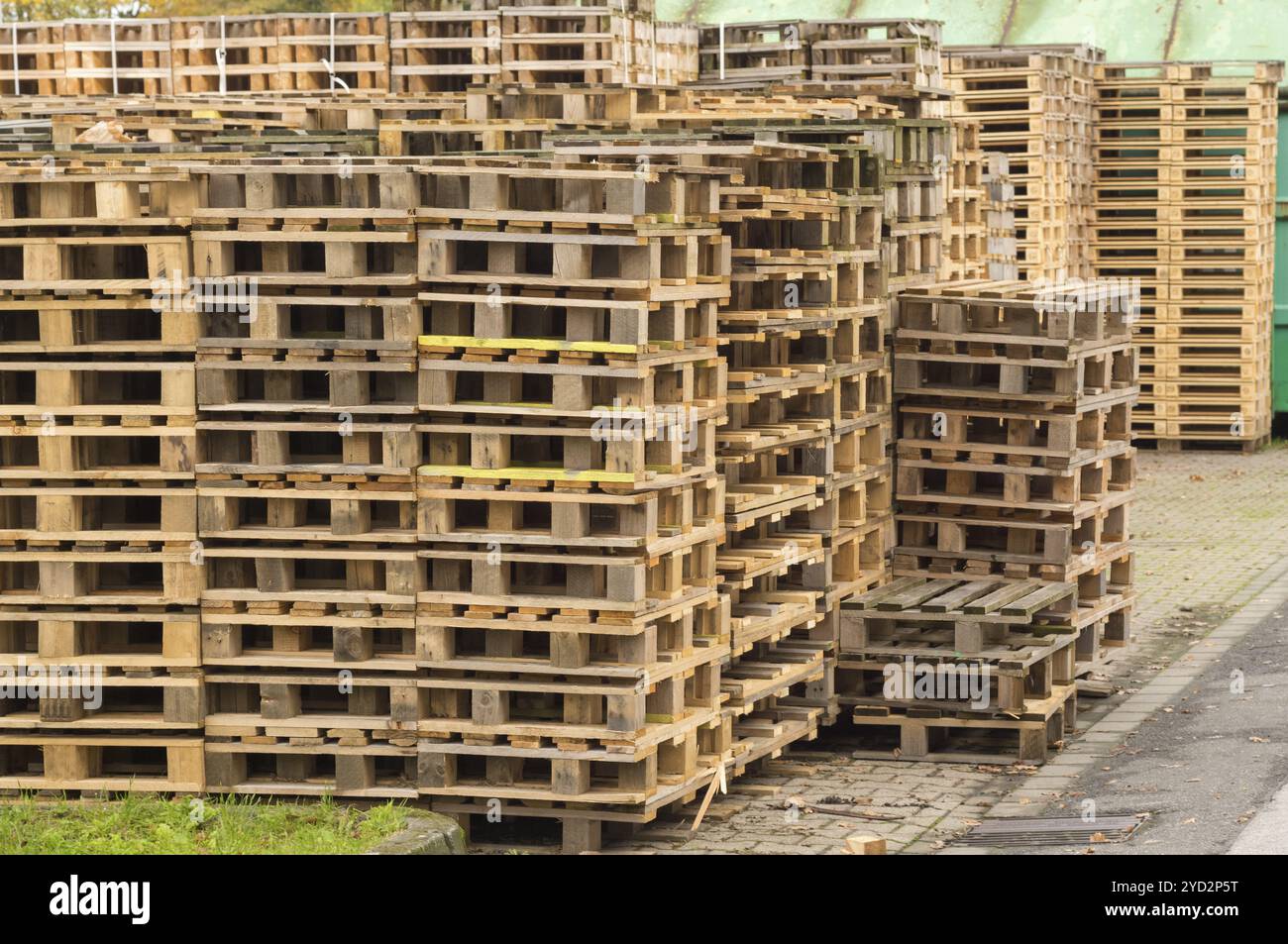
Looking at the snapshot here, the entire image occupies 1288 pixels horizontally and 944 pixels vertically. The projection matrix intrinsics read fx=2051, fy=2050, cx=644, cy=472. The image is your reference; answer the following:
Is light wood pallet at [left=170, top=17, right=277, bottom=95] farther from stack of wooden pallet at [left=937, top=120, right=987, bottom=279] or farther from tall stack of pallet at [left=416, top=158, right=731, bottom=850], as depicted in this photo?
tall stack of pallet at [left=416, top=158, right=731, bottom=850]

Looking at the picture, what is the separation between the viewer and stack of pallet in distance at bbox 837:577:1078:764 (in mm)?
11984

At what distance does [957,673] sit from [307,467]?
4.31m

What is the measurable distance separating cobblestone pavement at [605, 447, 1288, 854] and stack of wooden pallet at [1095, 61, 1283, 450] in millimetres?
2362

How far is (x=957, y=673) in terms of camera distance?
12008 millimetres

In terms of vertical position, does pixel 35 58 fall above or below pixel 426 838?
above

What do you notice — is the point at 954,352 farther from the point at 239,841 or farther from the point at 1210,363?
the point at 1210,363

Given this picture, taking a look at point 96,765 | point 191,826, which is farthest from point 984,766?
point 96,765

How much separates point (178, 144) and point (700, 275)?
3.31 meters

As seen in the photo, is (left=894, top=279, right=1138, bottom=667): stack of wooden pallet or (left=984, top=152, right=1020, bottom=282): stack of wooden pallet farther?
(left=984, top=152, right=1020, bottom=282): stack of wooden pallet

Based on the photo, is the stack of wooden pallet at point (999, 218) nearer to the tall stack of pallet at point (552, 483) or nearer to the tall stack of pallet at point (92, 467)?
the tall stack of pallet at point (552, 483)

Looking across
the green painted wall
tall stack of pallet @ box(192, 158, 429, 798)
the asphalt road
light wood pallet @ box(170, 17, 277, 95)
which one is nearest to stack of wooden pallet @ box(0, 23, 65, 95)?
light wood pallet @ box(170, 17, 277, 95)

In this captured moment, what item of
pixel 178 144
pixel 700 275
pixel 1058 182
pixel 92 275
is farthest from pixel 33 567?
pixel 1058 182

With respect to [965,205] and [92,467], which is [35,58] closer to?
[965,205]

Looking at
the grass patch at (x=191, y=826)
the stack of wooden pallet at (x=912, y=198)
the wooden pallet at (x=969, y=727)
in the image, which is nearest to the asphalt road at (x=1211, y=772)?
the wooden pallet at (x=969, y=727)
